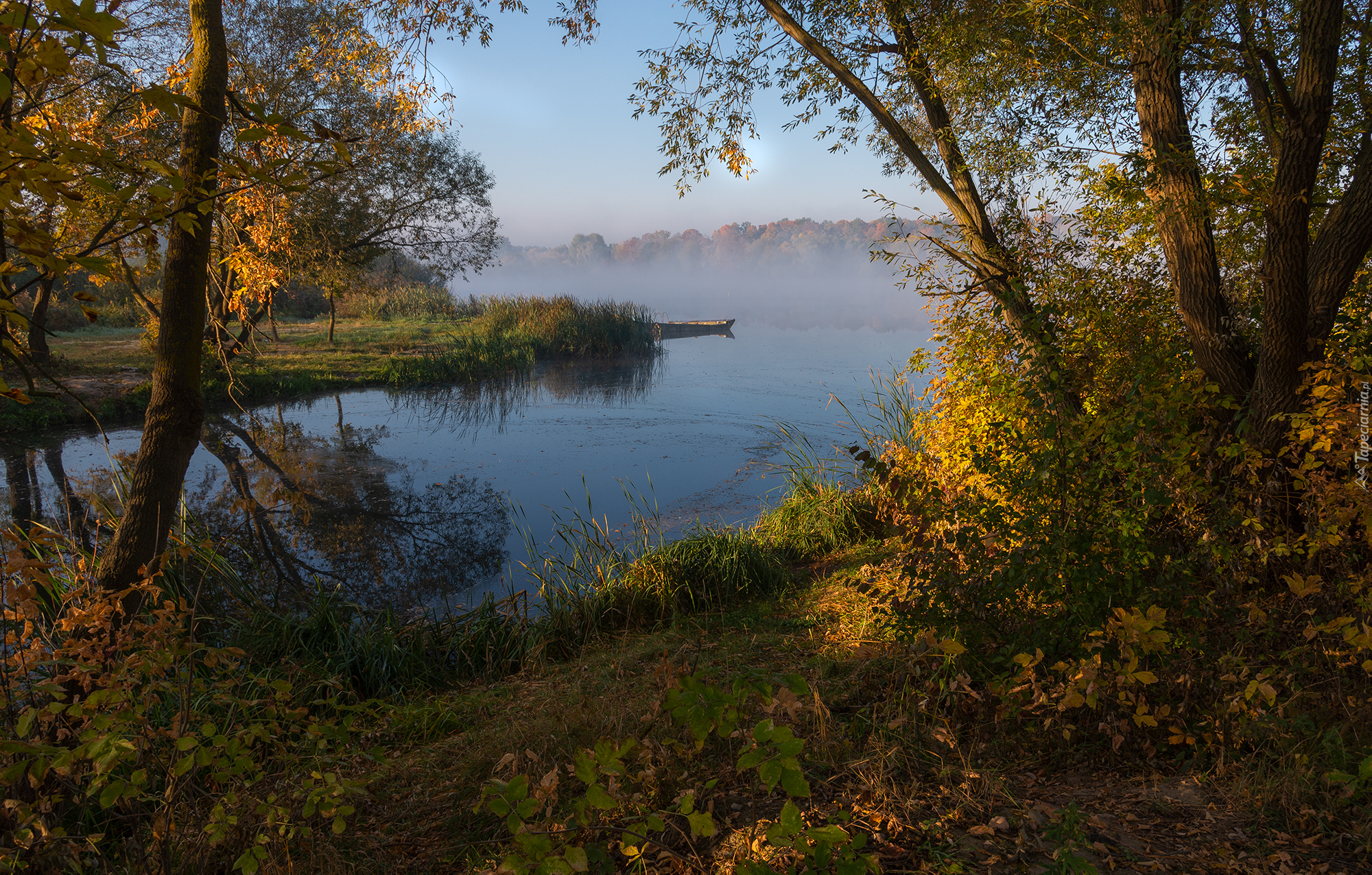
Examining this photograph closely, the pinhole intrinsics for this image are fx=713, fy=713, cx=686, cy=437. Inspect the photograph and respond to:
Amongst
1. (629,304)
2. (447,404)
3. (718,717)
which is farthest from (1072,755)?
(629,304)

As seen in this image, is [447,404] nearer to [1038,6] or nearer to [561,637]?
[561,637]

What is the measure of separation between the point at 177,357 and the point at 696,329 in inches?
887

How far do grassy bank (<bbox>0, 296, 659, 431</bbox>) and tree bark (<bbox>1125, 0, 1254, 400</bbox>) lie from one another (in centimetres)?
900

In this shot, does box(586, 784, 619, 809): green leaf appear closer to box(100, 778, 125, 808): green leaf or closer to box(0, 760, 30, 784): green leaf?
box(100, 778, 125, 808): green leaf

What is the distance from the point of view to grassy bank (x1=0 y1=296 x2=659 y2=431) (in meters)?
10.9

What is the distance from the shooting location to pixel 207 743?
329 cm

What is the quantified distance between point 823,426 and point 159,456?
882 centimetres

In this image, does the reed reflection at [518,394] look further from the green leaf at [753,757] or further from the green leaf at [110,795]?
the green leaf at [753,757]

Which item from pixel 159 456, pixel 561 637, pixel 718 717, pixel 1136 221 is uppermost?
pixel 1136 221

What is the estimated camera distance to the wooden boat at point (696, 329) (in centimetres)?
2397

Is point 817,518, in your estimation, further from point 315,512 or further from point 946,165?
point 315,512

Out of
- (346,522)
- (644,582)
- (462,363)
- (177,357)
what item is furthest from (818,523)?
(462,363)

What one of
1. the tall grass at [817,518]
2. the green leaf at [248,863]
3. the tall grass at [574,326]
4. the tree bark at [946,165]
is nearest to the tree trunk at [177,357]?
the green leaf at [248,863]

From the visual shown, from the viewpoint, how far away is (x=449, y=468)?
9.41m
